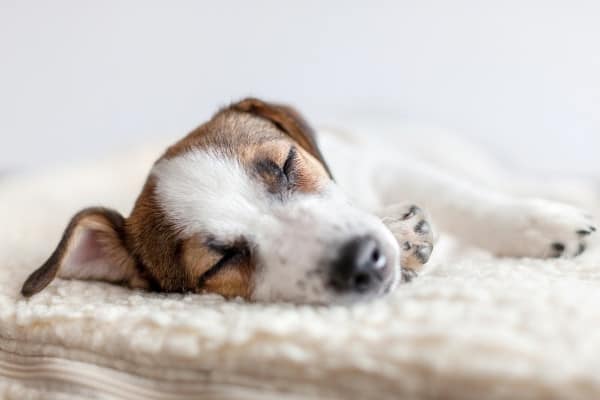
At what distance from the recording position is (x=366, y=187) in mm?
2059

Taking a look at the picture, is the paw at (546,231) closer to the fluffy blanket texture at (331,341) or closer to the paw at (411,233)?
the fluffy blanket texture at (331,341)

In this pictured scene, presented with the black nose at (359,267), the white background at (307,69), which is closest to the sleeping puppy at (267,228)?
the black nose at (359,267)

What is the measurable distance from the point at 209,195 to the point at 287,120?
18.7 inches

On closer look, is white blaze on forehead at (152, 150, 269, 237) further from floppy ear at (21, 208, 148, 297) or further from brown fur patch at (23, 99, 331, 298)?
floppy ear at (21, 208, 148, 297)

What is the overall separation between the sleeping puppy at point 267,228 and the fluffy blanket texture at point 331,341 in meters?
0.08

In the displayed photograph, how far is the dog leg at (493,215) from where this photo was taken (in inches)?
58.8

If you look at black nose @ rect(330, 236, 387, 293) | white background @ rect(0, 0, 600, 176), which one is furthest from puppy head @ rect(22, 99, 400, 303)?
white background @ rect(0, 0, 600, 176)

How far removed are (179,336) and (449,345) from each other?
47 centimetres

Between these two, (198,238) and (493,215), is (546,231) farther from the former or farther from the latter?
(198,238)

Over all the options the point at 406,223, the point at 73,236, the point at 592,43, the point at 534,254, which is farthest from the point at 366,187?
the point at 592,43

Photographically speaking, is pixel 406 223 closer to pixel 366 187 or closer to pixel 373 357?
pixel 366 187

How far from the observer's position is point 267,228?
132 cm

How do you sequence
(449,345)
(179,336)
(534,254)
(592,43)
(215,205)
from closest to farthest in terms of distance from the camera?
(449,345), (179,336), (215,205), (534,254), (592,43)

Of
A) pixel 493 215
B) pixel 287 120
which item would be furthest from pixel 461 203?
pixel 287 120
